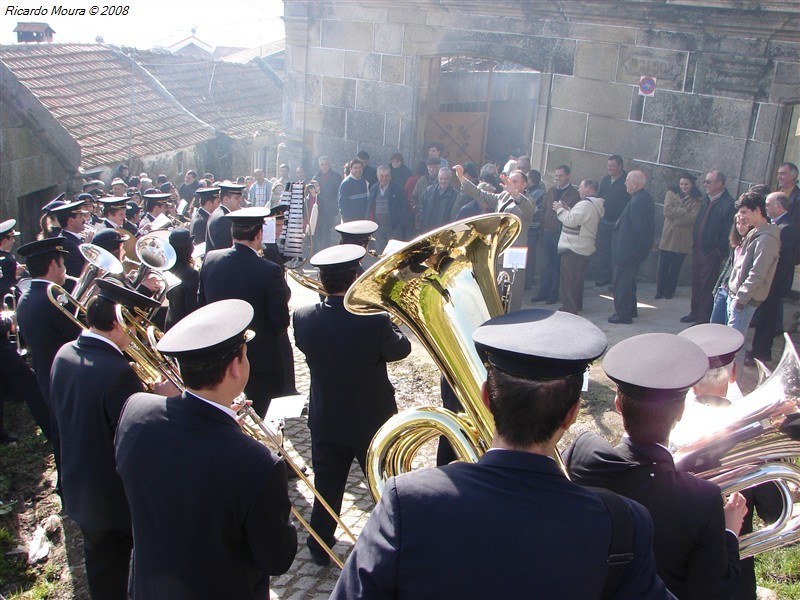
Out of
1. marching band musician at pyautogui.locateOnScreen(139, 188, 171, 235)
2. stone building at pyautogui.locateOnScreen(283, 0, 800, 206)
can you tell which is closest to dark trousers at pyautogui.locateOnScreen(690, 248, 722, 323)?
stone building at pyautogui.locateOnScreen(283, 0, 800, 206)

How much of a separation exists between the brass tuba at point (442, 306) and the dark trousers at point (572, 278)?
20.5 ft

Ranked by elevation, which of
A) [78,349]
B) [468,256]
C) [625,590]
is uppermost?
[468,256]

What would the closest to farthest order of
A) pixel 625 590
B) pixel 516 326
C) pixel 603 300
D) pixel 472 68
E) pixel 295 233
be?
1. pixel 625 590
2. pixel 516 326
3. pixel 295 233
4. pixel 603 300
5. pixel 472 68

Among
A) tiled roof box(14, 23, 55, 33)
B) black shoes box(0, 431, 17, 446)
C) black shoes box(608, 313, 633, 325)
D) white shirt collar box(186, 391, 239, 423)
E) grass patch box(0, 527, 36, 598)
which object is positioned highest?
tiled roof box(14, 23, 55, 33)

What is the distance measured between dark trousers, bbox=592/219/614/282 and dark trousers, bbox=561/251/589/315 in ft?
4.57

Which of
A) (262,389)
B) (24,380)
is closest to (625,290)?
(262,389)

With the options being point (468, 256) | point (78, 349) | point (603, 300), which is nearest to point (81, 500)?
point (78, 349)

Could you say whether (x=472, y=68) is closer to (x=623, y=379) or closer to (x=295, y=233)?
(x=295, y=233)

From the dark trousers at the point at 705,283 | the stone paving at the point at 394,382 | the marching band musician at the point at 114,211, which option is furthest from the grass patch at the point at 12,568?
the dark trousers at the point at 705,283

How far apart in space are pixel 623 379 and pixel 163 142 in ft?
50.6

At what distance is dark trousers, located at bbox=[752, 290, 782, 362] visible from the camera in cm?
717

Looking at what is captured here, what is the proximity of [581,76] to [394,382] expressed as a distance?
5.75 metres

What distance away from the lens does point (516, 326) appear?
6.10ft

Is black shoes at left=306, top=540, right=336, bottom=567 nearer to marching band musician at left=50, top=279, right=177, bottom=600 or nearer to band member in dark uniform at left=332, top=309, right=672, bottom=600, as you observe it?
marching band musician at left=50, top=279, right=177, bottom=600
